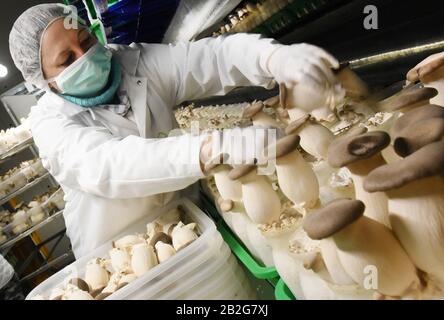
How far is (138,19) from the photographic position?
3.51 meters

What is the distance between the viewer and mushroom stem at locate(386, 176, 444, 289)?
618 mm

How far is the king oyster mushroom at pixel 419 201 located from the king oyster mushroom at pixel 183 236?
90cm

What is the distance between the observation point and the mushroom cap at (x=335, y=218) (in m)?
0.60

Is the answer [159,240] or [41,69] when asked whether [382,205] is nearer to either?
[159,240]

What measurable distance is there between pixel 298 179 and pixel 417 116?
358mm

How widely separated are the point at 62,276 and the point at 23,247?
409cm

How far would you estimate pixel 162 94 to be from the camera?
211 centimetres

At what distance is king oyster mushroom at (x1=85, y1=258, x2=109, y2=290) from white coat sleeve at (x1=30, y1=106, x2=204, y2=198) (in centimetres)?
34

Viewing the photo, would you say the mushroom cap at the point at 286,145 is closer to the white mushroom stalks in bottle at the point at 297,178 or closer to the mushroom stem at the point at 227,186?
the white mushroom stalks in bottle at the point at 297,178

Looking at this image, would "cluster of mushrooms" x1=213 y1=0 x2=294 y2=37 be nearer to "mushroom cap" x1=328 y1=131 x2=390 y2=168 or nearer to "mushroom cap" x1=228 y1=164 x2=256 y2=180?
"mushroom cap" x1=228 y1=164 x2=256 y2=180

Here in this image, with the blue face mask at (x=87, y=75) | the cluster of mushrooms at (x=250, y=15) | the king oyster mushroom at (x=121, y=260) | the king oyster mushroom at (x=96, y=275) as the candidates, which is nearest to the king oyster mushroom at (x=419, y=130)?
the king oyster mushroom at (x=121, y=260)

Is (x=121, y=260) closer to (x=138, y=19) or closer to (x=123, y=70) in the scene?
(x=123, y=70)

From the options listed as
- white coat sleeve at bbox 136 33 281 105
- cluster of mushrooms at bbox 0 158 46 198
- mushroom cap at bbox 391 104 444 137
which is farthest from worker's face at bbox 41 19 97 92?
cluster of mushrooms at bbox 0 158 46 198

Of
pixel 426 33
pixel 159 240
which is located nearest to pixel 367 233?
pixel 159 240
